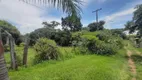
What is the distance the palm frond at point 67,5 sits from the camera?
4333 millimetres

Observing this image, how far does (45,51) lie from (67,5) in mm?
8014

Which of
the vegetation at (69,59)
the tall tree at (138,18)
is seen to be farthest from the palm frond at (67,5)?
the tall tree at (138,18)

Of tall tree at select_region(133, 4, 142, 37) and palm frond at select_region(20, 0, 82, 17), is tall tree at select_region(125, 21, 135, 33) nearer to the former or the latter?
tall tree at select_region(133, 4, 142, 37)

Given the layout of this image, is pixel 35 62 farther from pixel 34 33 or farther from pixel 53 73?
pixel 34 33

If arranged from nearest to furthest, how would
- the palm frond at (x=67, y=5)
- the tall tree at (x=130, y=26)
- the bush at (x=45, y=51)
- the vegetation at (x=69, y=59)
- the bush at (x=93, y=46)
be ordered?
the palm frond at (x=67, y=5)
the vegetation at (x=69, y=59)
the bush at (x=45, y=51)
the bush at (x=93, y=46)
the tall tree at (x=130, y=26)

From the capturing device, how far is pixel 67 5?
4641 mm

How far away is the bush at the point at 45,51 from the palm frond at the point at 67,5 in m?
7.80

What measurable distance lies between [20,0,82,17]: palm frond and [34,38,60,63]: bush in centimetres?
780

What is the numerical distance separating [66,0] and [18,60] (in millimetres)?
7236

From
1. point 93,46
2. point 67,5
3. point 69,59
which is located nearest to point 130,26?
point 93,46

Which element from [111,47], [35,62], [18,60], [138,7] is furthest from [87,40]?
[18,60]

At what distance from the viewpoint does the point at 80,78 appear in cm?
792

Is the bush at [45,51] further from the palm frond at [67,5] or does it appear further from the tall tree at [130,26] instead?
the tall tree at [130,26]

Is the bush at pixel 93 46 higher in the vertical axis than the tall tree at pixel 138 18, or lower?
lower
